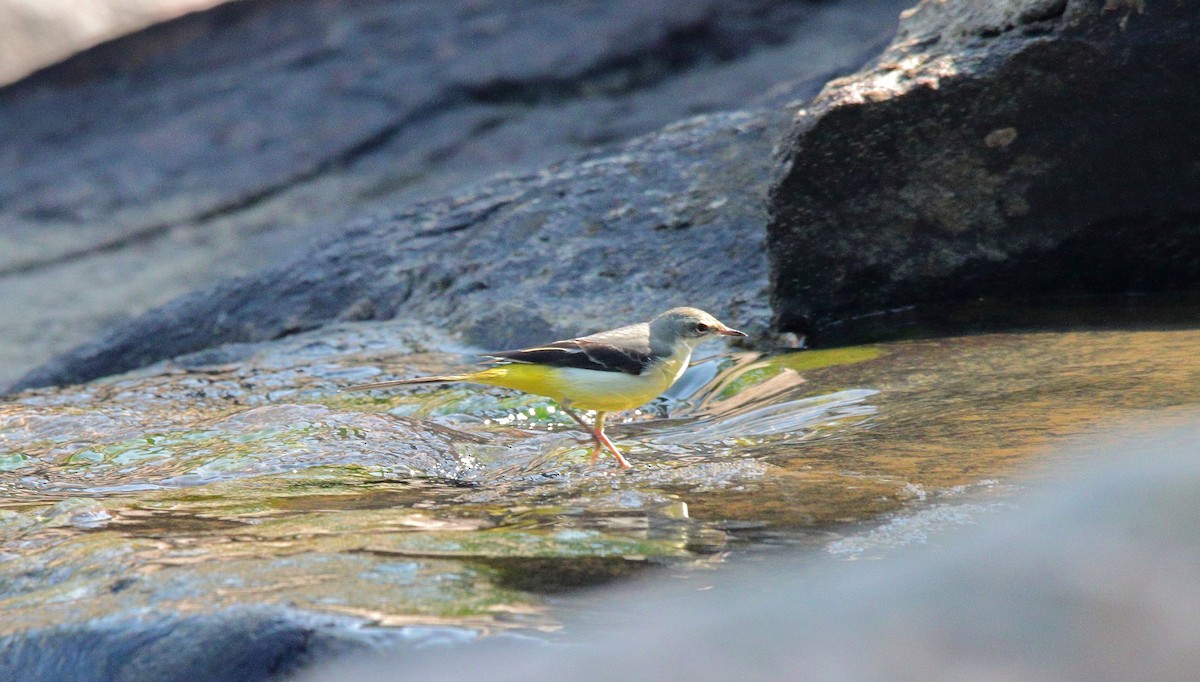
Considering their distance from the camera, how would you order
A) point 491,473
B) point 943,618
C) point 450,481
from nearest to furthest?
1. point 943,618
2. point 450,481
3. point 491,473

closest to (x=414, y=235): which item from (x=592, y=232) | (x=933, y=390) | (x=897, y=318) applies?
(x=592, y=232)

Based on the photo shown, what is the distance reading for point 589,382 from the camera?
514 centimetres

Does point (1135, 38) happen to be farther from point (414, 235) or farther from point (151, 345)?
point (151, 345)

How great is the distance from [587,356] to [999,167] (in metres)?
2.25

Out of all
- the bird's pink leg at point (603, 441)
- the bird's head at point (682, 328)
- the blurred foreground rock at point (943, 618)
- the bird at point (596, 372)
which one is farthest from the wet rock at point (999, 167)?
the blurred foreground rock at point (943, 618)

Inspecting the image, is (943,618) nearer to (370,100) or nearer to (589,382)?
(589,382)

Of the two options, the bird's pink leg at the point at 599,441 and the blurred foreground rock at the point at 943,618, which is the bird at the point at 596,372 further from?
the blurred foreground rock at the point at 943,618

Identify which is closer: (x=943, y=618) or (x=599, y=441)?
(x=943, y=618)

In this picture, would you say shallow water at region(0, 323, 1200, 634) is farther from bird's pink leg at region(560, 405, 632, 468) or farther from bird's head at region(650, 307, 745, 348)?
bird's head at region(650, 307, 745, 348)

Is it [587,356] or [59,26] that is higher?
[59,26]

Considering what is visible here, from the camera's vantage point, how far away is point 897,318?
20.9 ft

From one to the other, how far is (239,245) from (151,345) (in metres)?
3.98

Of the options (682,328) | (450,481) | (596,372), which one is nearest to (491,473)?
(450,481)

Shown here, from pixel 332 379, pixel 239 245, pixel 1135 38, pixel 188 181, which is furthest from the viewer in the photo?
pixel 188 181
